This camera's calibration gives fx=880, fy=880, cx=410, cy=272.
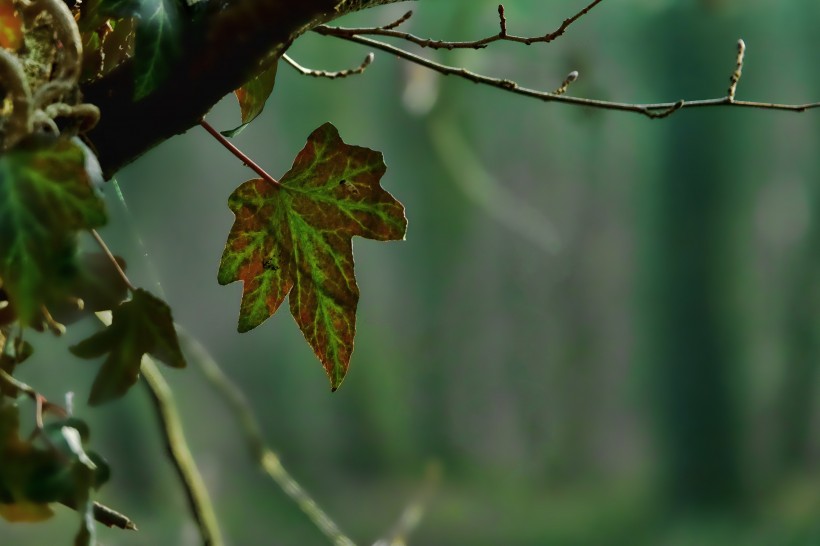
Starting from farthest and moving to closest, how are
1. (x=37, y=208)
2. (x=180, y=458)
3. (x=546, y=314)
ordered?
1. (x=546, y=314)
2. (x=180, y=458)
3. (x=37, y=208)

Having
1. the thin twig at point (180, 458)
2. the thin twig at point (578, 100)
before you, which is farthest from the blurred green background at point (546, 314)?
the thin twig at point (578, 100)

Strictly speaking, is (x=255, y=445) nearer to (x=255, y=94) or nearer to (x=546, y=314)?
(x=255, y=94)

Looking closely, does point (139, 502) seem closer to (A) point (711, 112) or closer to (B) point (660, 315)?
(B) point (660, 315)

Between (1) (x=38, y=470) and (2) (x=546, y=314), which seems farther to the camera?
(2) (x=546, y=314)

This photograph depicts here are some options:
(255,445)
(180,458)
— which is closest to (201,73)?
(180,458)

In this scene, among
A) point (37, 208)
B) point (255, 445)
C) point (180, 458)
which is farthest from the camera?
point (255, 445)

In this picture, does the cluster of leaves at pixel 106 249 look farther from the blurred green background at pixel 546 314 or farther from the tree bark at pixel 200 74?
the blurred green background at pixel 546 314

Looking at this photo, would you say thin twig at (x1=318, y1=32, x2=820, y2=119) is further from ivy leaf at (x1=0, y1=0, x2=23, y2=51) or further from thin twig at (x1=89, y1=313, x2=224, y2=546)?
thin twig at (x1=89, y1=313, x2=224, y2=546)

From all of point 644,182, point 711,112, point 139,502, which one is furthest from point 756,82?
point 139,502
